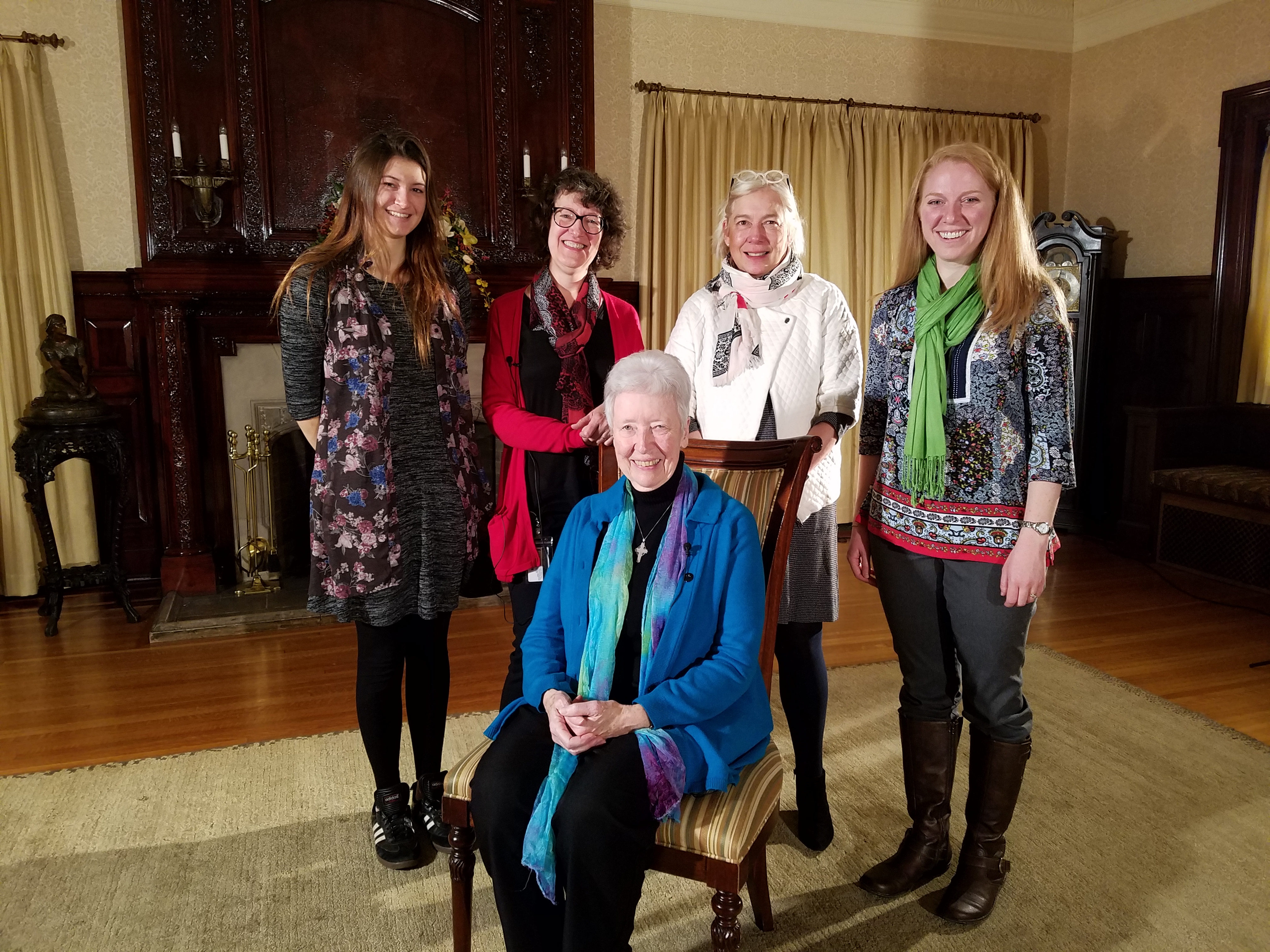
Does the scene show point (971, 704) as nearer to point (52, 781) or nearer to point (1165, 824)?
point (1165, 824)

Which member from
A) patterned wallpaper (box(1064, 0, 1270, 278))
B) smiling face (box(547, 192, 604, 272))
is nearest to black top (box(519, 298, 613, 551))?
smiling face (box(547, 192, 604, 272))

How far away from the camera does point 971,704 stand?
1911mm

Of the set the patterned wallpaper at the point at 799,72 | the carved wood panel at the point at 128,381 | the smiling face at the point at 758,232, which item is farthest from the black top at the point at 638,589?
the patterned wallpaper at the point at 799,72

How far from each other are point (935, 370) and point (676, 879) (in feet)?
4.26

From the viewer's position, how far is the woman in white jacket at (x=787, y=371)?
6.80 feet

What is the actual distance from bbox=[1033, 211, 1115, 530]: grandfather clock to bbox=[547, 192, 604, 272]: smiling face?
4063mm

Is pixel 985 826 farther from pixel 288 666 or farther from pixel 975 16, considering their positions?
pixel 975 16

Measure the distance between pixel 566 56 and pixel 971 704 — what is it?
12.8 ft

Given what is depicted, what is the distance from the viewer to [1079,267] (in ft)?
17.5

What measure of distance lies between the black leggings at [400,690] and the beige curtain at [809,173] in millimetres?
3189

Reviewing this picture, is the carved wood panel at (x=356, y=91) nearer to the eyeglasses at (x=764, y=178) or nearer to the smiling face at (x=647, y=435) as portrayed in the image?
the eyeglasses at (x=764, y=178)

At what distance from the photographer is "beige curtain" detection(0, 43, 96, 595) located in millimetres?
3980

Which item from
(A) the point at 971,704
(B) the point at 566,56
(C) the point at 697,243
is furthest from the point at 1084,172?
(A) the point at 971,704

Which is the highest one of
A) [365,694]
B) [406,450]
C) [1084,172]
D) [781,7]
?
[781,7]
